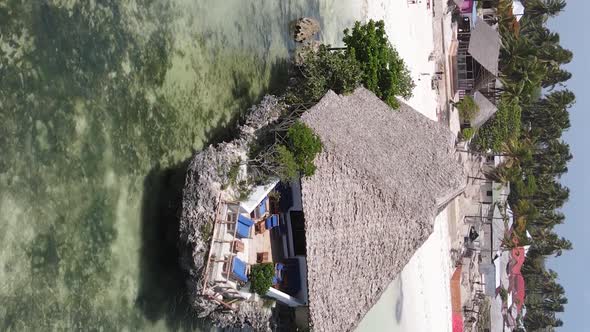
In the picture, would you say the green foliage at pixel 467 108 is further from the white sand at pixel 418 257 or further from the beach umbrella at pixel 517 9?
the beach umbrella at pixel 517 9

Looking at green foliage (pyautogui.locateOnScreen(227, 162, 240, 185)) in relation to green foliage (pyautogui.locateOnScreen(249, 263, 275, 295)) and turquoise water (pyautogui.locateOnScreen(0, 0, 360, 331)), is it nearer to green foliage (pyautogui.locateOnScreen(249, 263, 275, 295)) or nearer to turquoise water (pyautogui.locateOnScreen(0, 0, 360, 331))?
turquoise water (pyautogui.locateOnScreen(0, 0, 360, 331))

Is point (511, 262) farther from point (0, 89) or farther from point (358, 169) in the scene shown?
point (0, 89)

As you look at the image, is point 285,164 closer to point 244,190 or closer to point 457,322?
point 244,190

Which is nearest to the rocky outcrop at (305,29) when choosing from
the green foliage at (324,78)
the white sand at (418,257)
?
the green foliage at (324,78)

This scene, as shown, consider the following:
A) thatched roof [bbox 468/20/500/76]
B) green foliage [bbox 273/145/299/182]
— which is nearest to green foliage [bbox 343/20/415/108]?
green foliage [bbox 273/145/299/182]

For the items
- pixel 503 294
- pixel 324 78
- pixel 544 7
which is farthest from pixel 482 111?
pixel 324 78
